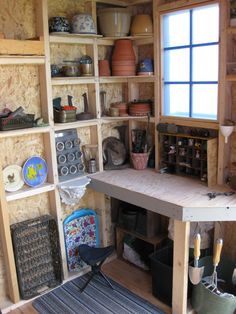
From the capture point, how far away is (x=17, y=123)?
8.41 ft

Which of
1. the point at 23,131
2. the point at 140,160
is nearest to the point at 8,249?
the point at 23,131

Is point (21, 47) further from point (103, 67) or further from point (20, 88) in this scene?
point (103, 67)

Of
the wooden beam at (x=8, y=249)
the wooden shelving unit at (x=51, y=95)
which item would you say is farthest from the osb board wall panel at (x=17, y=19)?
the wooden beam at (x=8, y=249)

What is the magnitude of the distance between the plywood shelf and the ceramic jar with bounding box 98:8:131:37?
0.67 meters

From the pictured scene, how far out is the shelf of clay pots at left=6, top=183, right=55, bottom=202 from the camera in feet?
8.64

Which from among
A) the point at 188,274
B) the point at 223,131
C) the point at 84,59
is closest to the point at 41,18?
the point at 84,59

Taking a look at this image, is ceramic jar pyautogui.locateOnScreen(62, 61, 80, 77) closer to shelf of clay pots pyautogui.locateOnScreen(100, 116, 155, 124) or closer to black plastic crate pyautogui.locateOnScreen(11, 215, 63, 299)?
shelf of clay pots pyautogui.locateOnScreen(100, 116, 155, 124)

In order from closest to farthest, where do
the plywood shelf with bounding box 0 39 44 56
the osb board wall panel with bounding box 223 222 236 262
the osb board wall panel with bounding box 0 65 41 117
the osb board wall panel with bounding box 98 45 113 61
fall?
the plywood shelf with bounding box 0 39 44 56 < the osb board wall panel with bounding box 0 65 41 117 < the osb board wall panel with bounding box 223 222 236 262 < the osb board wall panel with bounding box 98 45 113 61

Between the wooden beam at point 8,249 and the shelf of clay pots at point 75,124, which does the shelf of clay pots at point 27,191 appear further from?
the shelf of clay pots at point 75,124

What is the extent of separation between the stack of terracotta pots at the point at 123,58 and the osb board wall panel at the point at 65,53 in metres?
0.29

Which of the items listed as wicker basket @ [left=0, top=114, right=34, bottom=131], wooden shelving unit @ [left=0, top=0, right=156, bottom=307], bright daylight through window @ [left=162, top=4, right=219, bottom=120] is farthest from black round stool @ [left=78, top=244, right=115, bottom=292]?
bright daylight through window @ [left=162, top=4, right=219, bottom=120]

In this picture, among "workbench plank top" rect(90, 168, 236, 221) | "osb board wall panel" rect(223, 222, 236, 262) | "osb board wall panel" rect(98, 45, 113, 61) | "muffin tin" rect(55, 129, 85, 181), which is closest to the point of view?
"workbench plank top" rect(90, 168, 236, 221)

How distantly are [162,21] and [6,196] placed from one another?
1890 mm

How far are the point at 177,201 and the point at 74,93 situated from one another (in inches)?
53.4
